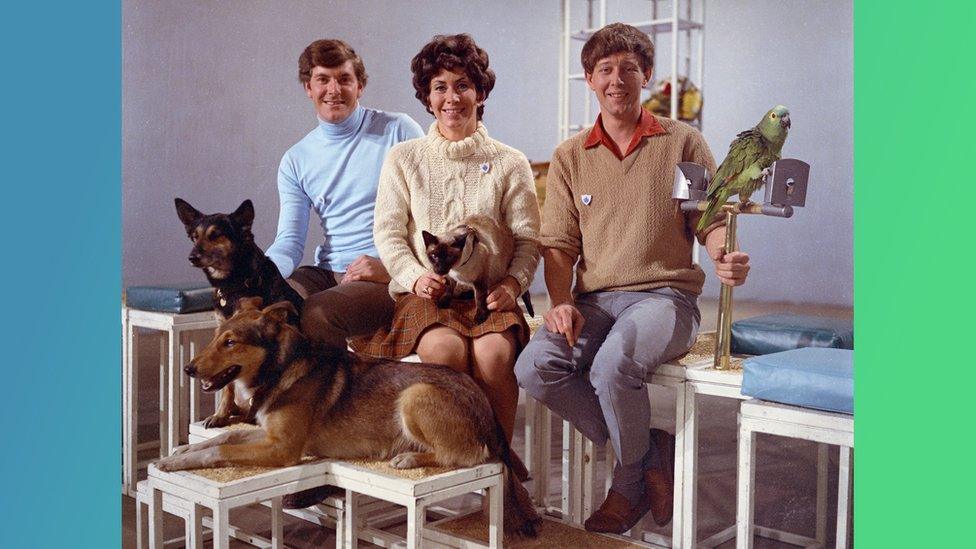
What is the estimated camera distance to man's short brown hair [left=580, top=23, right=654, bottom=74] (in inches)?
98.7

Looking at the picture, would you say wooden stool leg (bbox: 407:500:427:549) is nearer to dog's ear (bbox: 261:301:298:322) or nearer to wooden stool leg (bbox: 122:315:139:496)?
dog's ear (bbox: 261:301:298:322)

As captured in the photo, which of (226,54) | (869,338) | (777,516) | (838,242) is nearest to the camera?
(869,338)

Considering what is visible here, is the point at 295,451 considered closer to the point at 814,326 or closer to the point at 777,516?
the point at 814,326

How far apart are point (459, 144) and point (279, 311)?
593mm

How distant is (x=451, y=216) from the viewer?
8.95 ft

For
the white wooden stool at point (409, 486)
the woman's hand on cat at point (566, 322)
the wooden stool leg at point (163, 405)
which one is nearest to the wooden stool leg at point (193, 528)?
the white wooden stool at point (409, 486)

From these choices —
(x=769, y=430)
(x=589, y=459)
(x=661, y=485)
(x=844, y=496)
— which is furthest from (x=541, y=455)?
(x=769, y=430)

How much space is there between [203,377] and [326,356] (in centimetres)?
31

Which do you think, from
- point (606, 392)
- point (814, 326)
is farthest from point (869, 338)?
point (606, 392)

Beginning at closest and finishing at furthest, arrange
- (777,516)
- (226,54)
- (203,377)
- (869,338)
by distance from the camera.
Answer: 1. (869,338)
2. (203,377)
3. (226,54)
4. (777,516)

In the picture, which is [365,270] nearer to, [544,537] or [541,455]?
[544,537]

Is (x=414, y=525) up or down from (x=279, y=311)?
down

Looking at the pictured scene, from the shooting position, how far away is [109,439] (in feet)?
8.80

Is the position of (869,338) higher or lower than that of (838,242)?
lower
